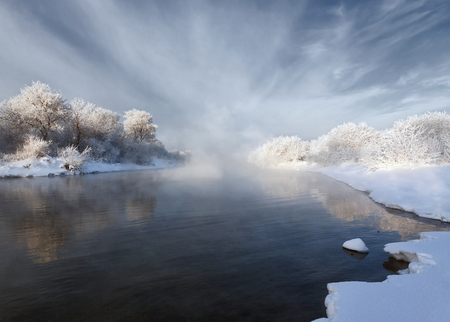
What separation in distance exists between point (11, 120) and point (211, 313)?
41.1 meters

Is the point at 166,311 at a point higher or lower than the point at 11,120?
lower

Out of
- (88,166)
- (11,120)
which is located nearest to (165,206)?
(88,166)

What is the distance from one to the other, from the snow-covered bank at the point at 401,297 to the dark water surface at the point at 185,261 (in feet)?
1.42

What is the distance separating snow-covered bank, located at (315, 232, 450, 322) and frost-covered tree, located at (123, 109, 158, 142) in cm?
5824

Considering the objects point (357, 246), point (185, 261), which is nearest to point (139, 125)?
point (185, 261)

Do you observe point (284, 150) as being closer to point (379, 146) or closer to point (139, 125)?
point (379, 146)

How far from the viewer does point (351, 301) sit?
3352 mm

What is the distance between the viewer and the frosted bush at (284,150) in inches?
1909

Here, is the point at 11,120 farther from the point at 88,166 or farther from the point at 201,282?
the point at 201,282

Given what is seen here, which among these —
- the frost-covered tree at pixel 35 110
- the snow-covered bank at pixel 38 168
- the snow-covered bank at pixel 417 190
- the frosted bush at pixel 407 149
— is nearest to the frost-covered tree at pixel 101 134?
the snow-covered bank at pixel 38 168

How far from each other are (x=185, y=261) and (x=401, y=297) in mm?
3926

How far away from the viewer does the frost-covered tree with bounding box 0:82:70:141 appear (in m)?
31.3

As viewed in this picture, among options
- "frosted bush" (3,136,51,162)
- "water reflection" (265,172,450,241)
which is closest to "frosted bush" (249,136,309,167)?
"water reflection" (265,172,450,241)

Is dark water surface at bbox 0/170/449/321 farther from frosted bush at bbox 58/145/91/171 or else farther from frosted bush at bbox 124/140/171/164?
frosted bush at bbox 124/140/171/164
